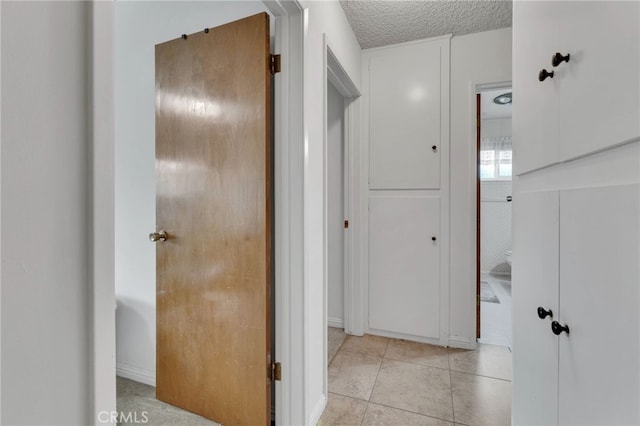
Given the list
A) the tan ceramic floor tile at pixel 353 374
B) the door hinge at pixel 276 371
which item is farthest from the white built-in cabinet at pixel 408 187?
the door hinge at pixel 276 371

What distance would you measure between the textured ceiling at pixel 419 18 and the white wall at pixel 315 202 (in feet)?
1.28

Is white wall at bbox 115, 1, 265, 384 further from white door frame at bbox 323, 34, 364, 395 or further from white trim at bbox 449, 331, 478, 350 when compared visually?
white trim at bbox 449, 331, 478, 350

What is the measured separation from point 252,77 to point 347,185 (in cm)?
139

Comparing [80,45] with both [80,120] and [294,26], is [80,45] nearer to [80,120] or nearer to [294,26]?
[80,120]

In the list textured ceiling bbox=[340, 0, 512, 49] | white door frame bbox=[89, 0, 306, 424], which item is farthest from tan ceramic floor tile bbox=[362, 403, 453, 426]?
textured ceiling bbox=[340, 0, 512, 49]

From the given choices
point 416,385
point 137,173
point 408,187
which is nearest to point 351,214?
point 408,187

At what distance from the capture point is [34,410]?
1.33 ft

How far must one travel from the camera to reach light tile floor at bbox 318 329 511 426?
1.53 meters

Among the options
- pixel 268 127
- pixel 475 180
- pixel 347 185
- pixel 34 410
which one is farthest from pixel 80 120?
pixel 475 180

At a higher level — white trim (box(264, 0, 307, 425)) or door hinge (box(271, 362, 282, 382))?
white trim (box(264, 0, 307, 425))

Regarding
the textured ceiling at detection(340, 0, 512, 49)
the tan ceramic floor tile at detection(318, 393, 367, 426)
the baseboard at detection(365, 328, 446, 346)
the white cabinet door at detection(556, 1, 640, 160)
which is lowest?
the tan ceramic floor tile at detection(318, 393, 367, 426)

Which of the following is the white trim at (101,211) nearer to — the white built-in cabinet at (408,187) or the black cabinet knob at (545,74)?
the black cabinet knob at (545,74)

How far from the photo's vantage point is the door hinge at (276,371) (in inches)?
52.8

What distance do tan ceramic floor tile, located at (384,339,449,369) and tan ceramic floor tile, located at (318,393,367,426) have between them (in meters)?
0.59
